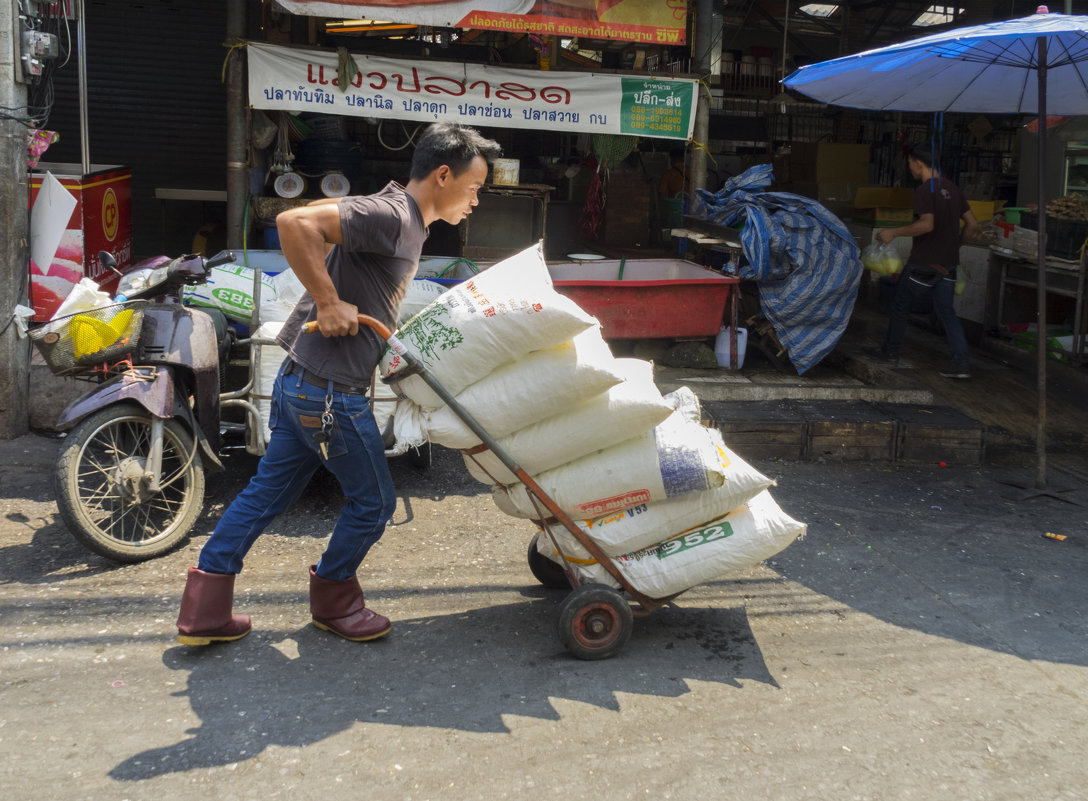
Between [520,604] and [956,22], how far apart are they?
13015mm

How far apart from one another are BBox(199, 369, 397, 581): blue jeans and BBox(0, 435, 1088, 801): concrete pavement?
1.36ft

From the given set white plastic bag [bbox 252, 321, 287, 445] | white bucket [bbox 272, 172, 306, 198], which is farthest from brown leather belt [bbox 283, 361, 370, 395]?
white bucket [bbox 272, 172, 306, 198]

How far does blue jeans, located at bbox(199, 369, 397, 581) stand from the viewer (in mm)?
3496

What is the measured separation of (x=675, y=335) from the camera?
308 inches

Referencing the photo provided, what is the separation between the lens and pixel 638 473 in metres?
3.67

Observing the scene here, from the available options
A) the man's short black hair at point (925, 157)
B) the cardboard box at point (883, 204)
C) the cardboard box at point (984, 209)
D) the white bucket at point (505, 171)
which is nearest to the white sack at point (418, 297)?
the white bucket at point (505, 171)

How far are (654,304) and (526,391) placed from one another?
4.27 metres

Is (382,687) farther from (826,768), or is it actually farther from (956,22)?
(956,22)

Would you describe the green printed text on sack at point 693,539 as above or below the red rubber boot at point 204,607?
above

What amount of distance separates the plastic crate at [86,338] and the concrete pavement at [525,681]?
918mm

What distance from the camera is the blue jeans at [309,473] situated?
3.50 m

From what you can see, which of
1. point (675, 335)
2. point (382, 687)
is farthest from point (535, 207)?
point (382, 687)

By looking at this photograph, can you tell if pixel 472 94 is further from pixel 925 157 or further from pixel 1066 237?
pixel 1066 237

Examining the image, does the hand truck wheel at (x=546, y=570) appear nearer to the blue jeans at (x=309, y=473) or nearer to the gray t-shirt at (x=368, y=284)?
the blue jeans at (x=309, y=473)
